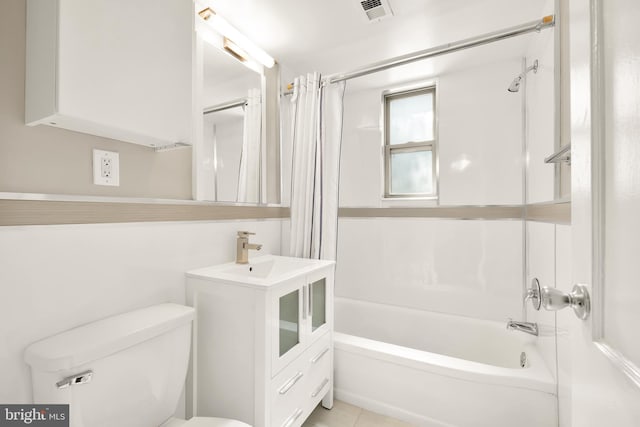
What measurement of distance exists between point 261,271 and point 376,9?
1627mm

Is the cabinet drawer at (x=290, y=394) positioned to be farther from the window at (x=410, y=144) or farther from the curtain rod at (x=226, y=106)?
the window at (x=410, y=144)

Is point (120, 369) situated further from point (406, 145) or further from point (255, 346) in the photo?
point (406, 145)

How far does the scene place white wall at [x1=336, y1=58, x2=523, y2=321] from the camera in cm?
207

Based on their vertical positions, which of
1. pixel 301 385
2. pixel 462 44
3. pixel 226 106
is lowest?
pixel 301 385

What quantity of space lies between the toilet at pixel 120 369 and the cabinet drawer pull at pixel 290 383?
9.4 inches

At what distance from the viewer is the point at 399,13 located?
64.0 inches

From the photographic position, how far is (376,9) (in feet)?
5.19

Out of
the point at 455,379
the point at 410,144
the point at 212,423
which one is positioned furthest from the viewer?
the point at 410,144

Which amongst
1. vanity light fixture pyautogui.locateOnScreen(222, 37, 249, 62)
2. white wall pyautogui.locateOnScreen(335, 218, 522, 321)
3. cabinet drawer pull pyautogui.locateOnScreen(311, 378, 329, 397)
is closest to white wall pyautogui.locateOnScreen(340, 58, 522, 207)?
white wall pyautogui.locateOnScreen(335, 218, 522, 321)

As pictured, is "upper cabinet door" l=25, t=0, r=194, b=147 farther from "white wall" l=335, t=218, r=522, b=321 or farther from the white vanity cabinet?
"white wall" l=335, t=218, r=522, b=321

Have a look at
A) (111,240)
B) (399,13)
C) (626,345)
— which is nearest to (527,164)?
(399,13)

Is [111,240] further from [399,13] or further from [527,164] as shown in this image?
[527,164]

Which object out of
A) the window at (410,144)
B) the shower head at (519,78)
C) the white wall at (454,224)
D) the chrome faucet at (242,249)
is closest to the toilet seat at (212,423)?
the chrome faucet at (242,249)

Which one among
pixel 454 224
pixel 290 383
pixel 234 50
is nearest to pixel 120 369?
pixel 290 383
